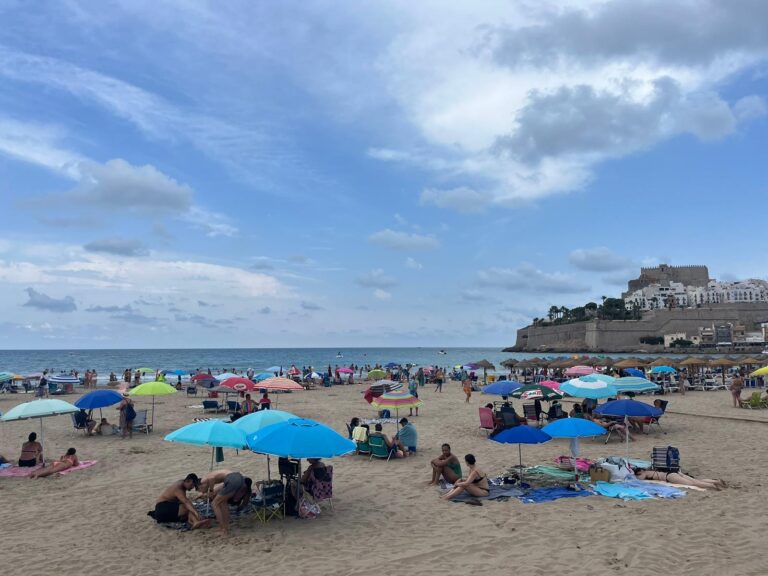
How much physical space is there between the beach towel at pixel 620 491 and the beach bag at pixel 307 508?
4589 mm

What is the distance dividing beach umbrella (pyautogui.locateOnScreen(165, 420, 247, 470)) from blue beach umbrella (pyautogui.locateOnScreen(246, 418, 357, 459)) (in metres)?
0.25

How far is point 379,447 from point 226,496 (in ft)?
16.4

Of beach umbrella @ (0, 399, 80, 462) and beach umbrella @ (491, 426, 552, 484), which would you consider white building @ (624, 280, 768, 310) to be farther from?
beach umbrella @ (0, 399, 80, 462)

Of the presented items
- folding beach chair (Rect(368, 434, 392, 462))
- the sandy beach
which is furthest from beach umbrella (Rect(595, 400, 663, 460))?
folding beach chair (Rect(368, 434, 392, 462))

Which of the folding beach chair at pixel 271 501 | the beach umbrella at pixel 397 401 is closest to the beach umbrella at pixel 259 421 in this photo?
the folding beach chair at pixel 271 501

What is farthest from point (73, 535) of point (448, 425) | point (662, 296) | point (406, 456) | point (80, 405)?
point (662, 296)

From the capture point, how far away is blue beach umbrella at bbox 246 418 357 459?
23.0 ft

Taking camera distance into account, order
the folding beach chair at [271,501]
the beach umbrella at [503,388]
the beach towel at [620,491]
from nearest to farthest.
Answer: the folding beach chair at [271,501], the beach towel at [620,491], the beach umbrella at [503,388]

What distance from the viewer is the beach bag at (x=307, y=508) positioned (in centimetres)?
783

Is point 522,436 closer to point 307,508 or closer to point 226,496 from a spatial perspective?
point 307,508

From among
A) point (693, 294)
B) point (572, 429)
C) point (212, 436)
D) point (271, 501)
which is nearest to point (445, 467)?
point (572, 429)

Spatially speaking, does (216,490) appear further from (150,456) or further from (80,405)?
(80,405)

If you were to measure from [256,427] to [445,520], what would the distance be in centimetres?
306

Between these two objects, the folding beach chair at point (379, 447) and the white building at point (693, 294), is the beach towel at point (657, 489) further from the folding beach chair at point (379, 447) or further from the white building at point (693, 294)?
the white building at point (693, 294)
